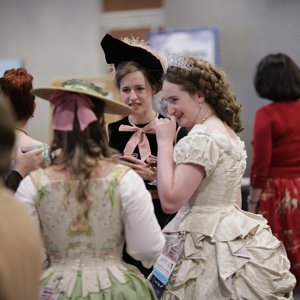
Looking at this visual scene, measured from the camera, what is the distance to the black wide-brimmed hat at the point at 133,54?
97.4 inches

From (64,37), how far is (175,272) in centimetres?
461

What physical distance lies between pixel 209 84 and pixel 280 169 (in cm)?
182

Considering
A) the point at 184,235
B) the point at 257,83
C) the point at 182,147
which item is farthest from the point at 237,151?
the point at 257,83

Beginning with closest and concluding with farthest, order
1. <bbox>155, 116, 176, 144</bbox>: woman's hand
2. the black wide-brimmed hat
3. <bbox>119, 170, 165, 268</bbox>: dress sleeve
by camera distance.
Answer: <bbox>119, 170, 165, 268</bbox>: dress sleeve → <bbox>155, 116, 176, 144</bbox>: woman's hand → the black wide-brimmed hat

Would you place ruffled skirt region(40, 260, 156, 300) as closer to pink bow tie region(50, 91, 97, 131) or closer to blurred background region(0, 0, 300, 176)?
pink bow tie region(50, 91, 97, 131)

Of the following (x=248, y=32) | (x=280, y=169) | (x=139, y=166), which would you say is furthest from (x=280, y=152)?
(x=248, y=32)

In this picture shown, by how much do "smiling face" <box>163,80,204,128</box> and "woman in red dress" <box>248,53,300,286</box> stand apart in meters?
1.67

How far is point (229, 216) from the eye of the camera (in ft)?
7.02

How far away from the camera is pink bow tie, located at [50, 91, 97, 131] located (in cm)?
168

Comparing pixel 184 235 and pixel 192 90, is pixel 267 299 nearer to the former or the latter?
pixel 184 235

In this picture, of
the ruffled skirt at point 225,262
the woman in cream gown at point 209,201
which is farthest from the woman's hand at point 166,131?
the ruffled skirt at point 225,262

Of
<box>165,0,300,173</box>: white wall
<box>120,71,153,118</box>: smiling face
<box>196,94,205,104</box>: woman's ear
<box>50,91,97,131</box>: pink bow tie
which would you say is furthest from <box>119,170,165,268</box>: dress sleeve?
<box>165,0,300,173</box>: white wall

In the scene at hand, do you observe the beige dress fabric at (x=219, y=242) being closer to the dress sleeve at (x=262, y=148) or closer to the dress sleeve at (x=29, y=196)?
the dress sleeve at (x=29, y=196)

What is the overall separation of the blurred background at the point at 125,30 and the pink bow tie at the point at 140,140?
2906 mm
